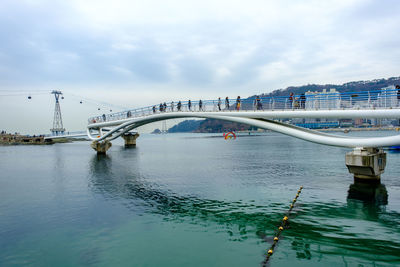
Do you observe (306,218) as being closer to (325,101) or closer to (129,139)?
(325,101)

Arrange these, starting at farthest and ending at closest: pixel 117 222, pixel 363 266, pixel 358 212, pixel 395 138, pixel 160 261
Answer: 1. pixel 395 138
2. pixel 358 212
3. pixel 117 222
4. pixel 160 261
5. pixel 363 266

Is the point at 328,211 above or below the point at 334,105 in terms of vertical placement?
below

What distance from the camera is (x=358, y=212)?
16.6m

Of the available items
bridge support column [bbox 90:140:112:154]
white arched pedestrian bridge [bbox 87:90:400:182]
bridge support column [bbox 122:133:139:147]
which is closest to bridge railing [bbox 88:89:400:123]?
white arched pedestrian bridge [bbox 87:90:400:182]

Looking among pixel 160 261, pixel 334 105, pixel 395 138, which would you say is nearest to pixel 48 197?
pixel 160 261

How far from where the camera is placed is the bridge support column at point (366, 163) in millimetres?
21578

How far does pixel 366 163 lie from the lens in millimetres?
21609

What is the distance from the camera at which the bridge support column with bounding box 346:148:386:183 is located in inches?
850

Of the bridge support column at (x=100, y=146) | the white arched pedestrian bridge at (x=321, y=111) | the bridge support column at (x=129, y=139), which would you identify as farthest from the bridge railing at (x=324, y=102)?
the bridge support column at (x=129, y=139)

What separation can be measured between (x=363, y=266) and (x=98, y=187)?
21821 mm

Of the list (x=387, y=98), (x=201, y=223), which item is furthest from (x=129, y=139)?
(x=387, y=98)

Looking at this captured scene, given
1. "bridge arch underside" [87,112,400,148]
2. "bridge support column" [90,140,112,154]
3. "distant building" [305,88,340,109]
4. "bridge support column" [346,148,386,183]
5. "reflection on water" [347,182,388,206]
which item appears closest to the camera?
"reflection on water" [347,182,388,206]

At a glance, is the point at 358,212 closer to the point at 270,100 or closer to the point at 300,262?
the point at 300,262

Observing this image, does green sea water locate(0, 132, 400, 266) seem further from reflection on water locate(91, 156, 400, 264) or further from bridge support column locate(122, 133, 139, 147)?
bridge support column locate(122, 133, 139, 147)
